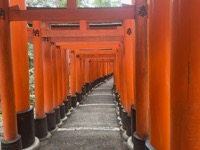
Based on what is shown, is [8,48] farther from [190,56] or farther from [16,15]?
[190,56]

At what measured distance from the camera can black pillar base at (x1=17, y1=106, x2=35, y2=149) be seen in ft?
18.2

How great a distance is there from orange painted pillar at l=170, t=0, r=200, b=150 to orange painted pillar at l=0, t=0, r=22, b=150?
11.6 ft

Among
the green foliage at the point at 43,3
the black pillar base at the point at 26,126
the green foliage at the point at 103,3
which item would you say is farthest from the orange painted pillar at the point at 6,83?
the green foliage at the point at 43,3

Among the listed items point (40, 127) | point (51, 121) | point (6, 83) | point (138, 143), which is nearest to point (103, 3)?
point (51, 121)

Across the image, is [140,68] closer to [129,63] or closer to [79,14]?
[79,14]

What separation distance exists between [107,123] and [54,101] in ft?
6.37

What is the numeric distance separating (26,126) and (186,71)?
4.55m

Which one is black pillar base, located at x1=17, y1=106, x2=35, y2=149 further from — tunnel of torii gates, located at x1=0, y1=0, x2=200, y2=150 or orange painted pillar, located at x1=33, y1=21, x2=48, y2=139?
orange painted pillar, located at x1=33, y1=21, x2=48, y2=139

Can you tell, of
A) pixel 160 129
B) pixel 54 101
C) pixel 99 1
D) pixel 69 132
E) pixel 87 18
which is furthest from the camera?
pixel 99 1

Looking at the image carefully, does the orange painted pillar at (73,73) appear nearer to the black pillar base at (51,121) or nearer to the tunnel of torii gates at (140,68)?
the tunnel of torii gates at (140,68)

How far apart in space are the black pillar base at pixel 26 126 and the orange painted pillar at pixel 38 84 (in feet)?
3.22

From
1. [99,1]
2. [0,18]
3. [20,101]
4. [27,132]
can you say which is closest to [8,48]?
[0,18]

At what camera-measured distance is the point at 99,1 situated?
17.2 meters

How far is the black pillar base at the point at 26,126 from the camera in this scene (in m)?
5.55
